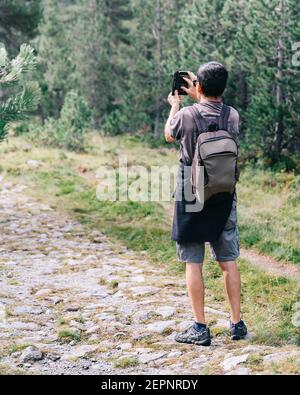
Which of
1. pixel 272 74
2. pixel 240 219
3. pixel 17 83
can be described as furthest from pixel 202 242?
pixel 272 74

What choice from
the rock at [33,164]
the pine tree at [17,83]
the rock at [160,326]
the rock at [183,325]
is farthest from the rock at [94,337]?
the rock at [33,164]

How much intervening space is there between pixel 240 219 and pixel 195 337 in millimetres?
6153

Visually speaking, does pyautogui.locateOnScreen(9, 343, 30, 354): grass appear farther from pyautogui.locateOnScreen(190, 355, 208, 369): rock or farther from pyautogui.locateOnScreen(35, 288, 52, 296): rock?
pyautogui.locateOnScreen(35, 288, 52, 296): rock

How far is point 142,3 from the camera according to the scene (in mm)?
28812

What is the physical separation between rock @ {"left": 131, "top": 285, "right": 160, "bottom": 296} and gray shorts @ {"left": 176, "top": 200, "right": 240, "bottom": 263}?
6.32ft

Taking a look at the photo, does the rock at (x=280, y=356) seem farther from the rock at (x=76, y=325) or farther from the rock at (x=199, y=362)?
the rock at (x=76, y=325)

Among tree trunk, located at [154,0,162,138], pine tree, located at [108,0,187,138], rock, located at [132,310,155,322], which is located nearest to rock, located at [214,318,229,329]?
rock, located at [132,310,155,322]

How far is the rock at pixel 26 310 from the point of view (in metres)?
6.44

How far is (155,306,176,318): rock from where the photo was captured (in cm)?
613

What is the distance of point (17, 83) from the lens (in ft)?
26.9

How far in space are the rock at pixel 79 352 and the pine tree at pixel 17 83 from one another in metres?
3.35

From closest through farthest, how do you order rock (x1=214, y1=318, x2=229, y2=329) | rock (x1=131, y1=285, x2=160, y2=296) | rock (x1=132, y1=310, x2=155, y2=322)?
1. rock (x1=214, y1=318, x2=229, y2=329)
2. rock (x1=132, y1=310, x2=155, y2=322)
3. rock (x1=131, y1=285, x2=160, y2=296)

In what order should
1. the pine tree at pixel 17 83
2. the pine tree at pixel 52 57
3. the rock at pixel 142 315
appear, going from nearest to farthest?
1. the rock at pixel 142 315
2. the pine tree at pixel 17 83
3. the pine tree at pixel 52 57
